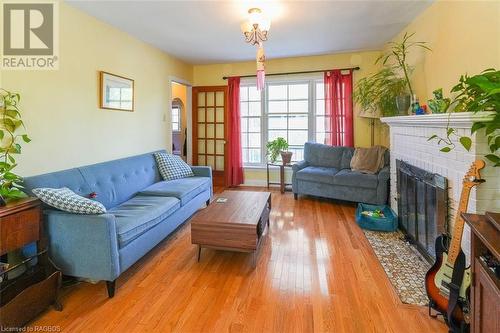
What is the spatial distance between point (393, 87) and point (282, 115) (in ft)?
7.23

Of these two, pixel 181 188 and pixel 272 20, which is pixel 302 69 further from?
pixel 181 188

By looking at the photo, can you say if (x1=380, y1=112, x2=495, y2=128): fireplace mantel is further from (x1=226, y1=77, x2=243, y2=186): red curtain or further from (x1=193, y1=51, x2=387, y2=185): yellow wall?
(x1=226, y1=77, x2=243, y2=186): red curtain

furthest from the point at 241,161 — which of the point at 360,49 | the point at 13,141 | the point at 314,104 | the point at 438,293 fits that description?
the point at 438,293

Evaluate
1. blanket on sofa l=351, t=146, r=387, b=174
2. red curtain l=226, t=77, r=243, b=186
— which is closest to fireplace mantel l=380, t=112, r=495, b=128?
blanket on sofa l=351, t=146, r=387, b=174

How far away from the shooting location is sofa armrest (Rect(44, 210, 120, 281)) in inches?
78.4

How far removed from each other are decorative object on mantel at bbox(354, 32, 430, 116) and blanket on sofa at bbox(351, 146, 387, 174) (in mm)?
628

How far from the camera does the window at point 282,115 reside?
534cm

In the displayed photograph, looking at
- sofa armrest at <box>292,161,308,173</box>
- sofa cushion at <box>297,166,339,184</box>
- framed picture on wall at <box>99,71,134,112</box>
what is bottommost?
sofa cushion at <box>297,166,339,184</box>

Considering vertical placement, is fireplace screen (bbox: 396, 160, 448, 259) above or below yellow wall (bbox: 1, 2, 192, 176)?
below

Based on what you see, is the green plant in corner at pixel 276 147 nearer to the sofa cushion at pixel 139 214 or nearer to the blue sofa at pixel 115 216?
the blue sofa at pixel 115 216

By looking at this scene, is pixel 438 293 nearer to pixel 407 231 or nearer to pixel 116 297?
pixel 407 231

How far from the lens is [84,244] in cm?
202

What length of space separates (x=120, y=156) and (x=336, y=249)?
2902mm

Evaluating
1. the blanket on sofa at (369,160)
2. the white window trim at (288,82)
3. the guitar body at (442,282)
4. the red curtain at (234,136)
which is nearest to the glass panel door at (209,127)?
the red curtain at (234,136)
